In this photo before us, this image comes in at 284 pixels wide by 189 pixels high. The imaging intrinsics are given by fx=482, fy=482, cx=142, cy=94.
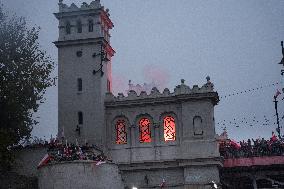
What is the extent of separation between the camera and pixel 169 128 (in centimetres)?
4653

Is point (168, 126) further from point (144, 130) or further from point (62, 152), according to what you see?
point (62, 152)

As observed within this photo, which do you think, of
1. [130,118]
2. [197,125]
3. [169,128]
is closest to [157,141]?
[169,128]

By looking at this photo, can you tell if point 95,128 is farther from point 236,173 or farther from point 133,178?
point 236,173

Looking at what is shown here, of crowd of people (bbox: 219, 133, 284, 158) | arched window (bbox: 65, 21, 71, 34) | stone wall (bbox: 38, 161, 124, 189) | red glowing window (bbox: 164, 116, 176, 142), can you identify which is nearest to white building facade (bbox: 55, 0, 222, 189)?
red glowing window (bbox: 164, 116, 176, 142)

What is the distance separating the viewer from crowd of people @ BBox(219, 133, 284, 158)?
45.3 m

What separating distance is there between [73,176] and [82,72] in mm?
15291

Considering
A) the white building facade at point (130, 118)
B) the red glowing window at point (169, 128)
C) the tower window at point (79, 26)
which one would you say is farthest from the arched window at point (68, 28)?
the red glowing window at point (169, 128)

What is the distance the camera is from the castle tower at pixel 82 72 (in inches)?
1842

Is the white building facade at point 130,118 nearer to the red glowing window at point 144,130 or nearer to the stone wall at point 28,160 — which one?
the red glowing window at point 144,130

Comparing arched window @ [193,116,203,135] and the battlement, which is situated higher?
the battlement

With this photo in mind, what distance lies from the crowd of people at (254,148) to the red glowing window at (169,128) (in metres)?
5.08

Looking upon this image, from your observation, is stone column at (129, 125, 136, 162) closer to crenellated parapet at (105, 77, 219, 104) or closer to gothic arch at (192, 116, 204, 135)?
crenellated parapet at (105, 77, 219, 104)

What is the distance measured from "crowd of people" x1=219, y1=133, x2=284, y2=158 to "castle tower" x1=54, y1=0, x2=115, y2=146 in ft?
40.6

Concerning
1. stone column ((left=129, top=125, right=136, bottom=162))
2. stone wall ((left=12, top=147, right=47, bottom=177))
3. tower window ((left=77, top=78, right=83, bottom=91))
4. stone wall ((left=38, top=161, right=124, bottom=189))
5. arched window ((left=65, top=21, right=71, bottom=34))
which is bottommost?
stone wall ((left=38, top=161, right=124, bottom=189))
